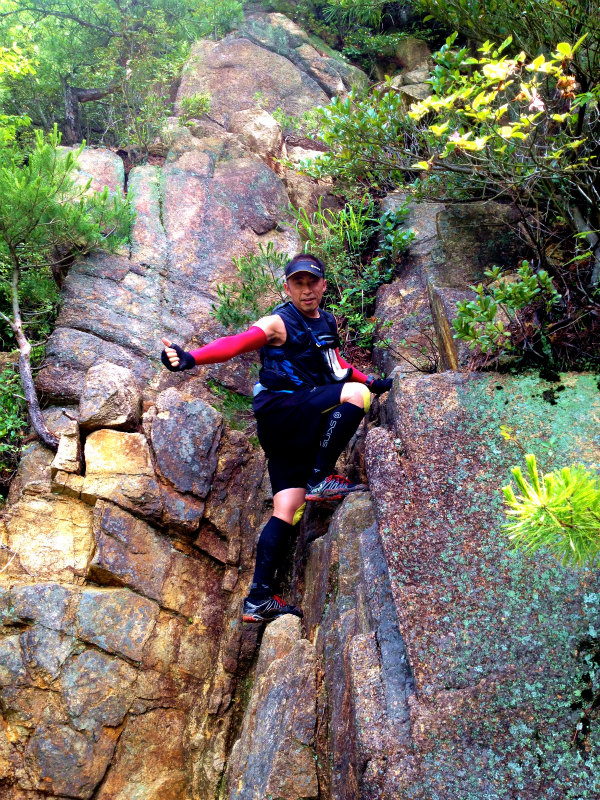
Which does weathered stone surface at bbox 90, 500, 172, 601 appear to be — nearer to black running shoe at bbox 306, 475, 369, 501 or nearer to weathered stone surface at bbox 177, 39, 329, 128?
black running shoe at bbox 306, 475, 369, 501

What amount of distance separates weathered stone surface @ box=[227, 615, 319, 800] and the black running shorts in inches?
46.1

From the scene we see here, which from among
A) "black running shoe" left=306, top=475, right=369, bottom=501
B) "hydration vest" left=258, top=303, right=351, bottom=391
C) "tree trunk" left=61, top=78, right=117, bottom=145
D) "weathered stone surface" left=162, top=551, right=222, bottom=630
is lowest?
"weathered stone surface" left=162, top=551, right=222, bottom=630

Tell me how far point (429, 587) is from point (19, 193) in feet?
17.7

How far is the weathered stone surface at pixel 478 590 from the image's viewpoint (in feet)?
9.43

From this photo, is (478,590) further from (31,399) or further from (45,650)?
(31,399)

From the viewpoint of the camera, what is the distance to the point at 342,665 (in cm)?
378

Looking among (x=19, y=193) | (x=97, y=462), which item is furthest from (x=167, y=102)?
(x=97, y=462)

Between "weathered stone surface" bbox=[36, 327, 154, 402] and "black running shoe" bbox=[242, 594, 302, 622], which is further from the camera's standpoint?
"weathered stone surface" bbox=[36, 327, 154, 402]

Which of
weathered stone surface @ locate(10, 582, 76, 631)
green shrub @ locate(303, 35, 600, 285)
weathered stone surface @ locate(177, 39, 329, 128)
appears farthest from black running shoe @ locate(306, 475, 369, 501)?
weathered stone surface @ locate(177, 39, 329, 128)

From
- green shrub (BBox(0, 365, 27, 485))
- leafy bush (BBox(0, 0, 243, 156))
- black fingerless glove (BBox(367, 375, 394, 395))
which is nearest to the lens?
black fingerless glove (BBox(367, 375, 394, 395))

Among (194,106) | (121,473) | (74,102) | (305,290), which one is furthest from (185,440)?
(74,102)

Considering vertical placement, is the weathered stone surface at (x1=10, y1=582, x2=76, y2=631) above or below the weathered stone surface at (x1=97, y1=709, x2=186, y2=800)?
above

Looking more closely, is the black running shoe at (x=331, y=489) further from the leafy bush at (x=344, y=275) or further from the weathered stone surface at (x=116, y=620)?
the leafy bush at (x=344, y=275)

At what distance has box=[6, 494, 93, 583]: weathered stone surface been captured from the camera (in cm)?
517
